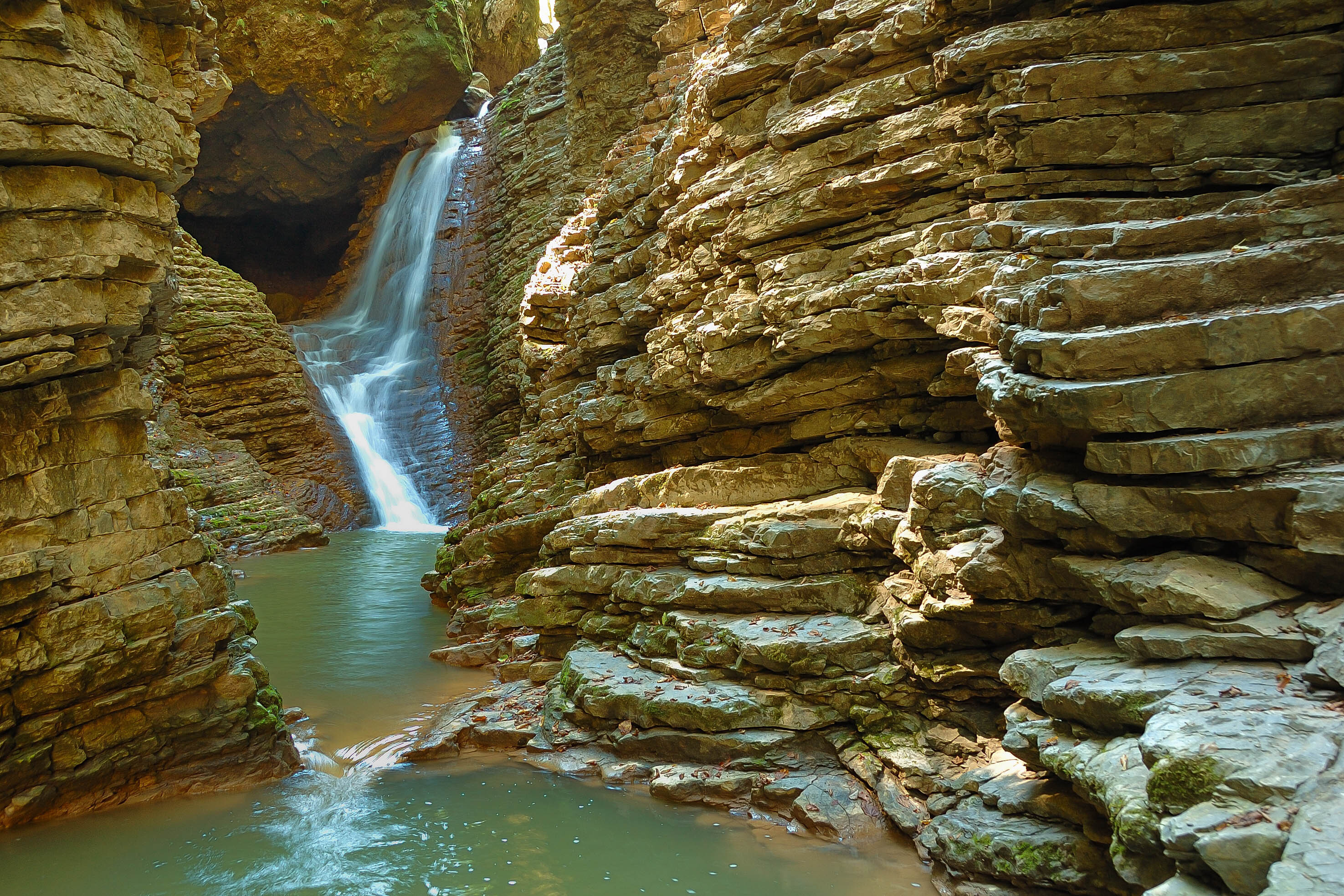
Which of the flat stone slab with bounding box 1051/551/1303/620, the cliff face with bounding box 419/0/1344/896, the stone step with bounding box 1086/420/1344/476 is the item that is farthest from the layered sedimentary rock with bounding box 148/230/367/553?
the stone step with bounding box 1086/420/1344/476

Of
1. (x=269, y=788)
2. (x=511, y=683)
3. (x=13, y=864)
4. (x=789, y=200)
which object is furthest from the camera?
(x=511, y=683)

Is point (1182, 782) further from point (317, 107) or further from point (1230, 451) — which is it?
point (317, 107)

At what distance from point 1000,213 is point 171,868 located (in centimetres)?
1022

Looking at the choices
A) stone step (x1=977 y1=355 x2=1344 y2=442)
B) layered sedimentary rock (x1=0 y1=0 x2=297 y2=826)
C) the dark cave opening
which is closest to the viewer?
stone step (x1=977 y1=355 x2=1344 y2=442)

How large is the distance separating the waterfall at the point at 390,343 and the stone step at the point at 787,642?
18398mm

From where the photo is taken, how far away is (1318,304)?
19.1ft

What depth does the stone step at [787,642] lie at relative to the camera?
8.45m

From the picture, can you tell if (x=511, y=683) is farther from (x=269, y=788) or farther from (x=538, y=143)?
(x=538, y=143)

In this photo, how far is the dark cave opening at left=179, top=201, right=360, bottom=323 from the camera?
3669 cm

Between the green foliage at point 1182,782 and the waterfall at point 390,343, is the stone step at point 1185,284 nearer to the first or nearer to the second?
the green foliage at point 1182,782

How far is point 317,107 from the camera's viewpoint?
3056 centimetres

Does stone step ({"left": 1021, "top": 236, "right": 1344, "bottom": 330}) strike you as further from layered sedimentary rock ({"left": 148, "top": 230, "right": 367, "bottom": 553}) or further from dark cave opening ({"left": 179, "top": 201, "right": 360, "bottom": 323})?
dark cave opening ({"left": 179, "top": 201, "right": 360, "bottom": 323})

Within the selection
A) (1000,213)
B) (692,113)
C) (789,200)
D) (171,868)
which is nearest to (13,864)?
(171,868)

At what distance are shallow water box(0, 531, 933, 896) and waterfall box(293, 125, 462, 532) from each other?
695 inches
